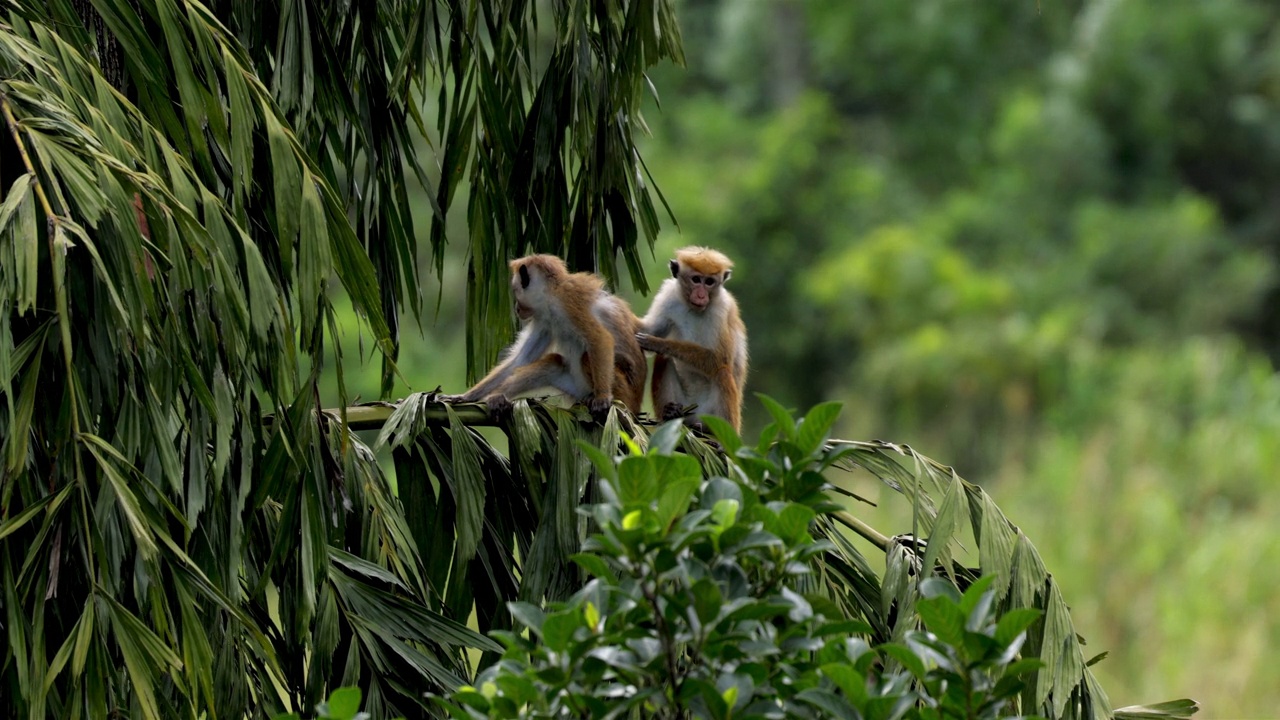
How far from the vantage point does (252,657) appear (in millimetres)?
2805

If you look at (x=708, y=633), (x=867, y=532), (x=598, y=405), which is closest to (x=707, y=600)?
(x=708, y=633)

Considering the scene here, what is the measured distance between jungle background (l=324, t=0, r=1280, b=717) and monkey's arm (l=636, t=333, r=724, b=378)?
5.32 metres

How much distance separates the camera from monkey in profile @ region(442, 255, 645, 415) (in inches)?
171

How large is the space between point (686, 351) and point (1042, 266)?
53.1 ft

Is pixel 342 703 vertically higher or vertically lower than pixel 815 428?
lower

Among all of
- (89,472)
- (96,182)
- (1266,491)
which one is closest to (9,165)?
(96,182)

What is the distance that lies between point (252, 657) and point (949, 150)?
76.9 feet

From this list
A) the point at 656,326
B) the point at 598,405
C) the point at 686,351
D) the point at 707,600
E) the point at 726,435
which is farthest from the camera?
the point at 656,326

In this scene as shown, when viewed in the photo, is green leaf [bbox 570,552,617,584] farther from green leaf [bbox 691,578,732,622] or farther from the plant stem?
the plant stem

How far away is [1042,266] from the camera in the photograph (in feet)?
66.3

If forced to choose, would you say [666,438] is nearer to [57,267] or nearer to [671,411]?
[57,267]

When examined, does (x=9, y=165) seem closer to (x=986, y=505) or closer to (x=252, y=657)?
(x=252, y=657)

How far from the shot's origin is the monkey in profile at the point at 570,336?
436cm

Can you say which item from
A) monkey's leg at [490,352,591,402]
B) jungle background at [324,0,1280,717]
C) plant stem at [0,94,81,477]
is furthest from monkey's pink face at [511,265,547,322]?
jungle background at [324,0,1280,717]
